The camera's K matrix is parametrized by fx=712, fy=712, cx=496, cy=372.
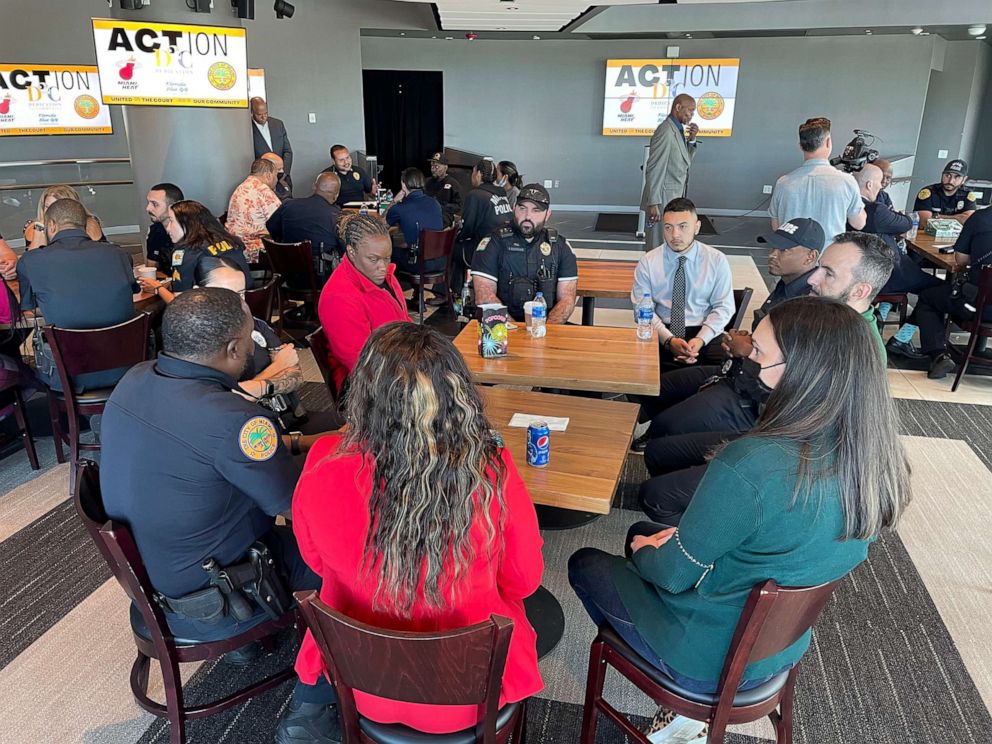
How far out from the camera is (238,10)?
20.0 feet

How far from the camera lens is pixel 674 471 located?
2.66 meters

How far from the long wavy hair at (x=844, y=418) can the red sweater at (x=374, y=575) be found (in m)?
0.55

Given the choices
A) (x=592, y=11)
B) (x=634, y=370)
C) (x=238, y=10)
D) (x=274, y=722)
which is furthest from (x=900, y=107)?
(x=274, y=722)

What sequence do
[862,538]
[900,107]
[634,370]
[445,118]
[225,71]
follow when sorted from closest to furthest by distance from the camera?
[862,538], [634,370], [225,71], [900,107], [445,118]

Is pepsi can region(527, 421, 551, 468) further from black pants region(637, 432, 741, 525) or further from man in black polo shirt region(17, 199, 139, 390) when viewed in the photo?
man in black polo shirt region(17, 199, 139, 390)

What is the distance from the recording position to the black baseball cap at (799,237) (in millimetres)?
3135

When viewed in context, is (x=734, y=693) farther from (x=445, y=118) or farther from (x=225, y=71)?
(x=445, y=118)

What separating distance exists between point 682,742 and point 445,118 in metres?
12.5

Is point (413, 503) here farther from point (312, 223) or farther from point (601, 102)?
point (601, 102)

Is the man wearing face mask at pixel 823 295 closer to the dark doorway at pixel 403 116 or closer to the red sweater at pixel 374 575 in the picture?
the red sweater at pixel 374 575

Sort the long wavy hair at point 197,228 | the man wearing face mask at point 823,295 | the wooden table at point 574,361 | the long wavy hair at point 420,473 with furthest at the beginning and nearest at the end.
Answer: the long wavy hair at point 197,228 < the wooden table at point 574,361 < the man wearing face mask at point 823,295 < the long wavy hair at point 420,473

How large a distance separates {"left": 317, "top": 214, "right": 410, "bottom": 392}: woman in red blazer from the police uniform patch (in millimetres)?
1190

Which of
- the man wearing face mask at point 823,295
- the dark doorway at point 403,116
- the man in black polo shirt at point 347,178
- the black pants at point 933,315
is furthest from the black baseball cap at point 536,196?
the dark doorway at point 403,116

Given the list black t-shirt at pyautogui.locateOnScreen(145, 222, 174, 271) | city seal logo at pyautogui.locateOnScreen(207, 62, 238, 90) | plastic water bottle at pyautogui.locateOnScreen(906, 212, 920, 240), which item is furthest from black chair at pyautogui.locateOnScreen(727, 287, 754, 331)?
city seal logo at pyautogui.locateOnScreen(207, 62, 238, 90)
